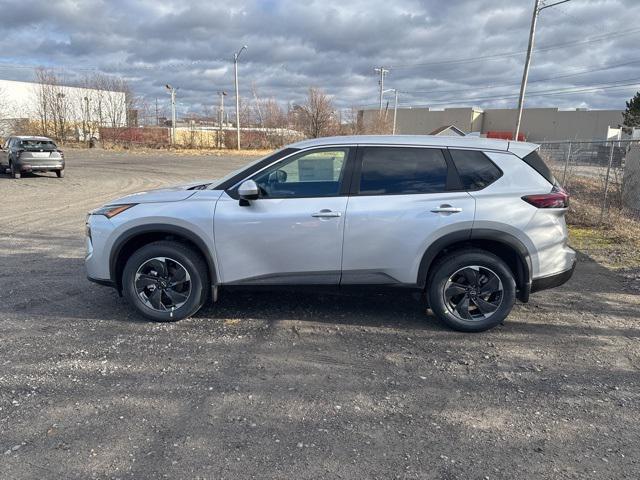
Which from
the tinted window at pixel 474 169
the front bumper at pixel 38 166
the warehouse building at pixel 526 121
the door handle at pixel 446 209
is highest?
the warehouse building at pixel 526 121

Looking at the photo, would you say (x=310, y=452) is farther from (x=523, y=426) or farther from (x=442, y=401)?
(x=523, y=426)

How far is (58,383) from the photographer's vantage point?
137 inches

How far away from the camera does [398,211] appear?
4305 mm

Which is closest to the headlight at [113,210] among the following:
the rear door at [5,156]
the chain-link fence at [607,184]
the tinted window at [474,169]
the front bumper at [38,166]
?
the tinted window at [474,169]

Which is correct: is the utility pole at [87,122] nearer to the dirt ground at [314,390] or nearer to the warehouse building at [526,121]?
the warehouse building at [526,121]

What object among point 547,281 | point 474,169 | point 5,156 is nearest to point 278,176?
point 474,169

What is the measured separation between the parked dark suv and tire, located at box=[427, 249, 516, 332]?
18.1 metres

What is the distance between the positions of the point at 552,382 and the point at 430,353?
3.07ft

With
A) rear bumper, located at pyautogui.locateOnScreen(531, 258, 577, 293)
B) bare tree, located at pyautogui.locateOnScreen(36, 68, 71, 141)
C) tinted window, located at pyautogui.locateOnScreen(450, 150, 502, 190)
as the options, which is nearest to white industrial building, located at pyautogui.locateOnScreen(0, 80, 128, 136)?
bare tree, located at pyautogui.locateOnScreen(36, 68, 71, 141)

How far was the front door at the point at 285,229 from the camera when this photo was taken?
431 cm

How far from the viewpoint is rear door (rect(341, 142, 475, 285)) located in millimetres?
4301

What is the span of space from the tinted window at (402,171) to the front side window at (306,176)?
0.25 metres

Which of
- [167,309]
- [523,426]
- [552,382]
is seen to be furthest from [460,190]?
[167,309]

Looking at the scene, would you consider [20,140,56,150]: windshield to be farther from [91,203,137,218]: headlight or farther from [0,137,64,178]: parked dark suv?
[91,203,137,218]: headlight
